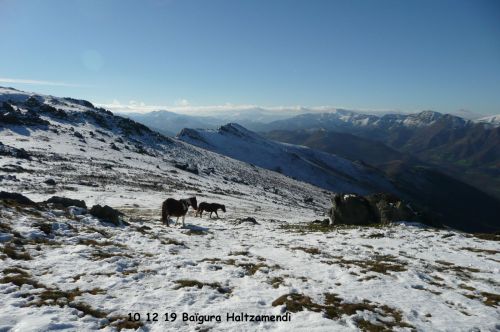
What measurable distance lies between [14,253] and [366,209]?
30.0 m

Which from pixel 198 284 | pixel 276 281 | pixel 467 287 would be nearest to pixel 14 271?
pixel 198 284

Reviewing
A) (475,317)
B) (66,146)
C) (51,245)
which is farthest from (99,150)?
(475,317)

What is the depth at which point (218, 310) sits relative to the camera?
10.6m

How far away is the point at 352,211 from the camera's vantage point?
3403 cm

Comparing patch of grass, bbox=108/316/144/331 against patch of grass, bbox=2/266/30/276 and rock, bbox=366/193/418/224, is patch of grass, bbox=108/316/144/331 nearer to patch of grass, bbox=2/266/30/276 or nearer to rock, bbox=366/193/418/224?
patch of grass, bbox=2/266/30/276

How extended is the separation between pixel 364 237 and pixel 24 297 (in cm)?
2167

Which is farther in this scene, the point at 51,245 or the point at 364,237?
the point at 364,237

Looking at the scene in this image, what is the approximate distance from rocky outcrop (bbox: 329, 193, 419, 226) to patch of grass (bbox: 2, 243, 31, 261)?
1071 inches

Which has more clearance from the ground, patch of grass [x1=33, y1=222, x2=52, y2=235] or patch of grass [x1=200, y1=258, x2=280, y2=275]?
patch of grass [x1=33, y1=222, x2=52, y2=235]

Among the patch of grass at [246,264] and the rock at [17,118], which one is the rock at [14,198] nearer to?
the patch of grass at [246,264]

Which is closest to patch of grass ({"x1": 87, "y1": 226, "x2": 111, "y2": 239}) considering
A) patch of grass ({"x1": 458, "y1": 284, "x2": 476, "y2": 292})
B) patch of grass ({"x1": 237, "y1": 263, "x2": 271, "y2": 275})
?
patch of grass ({"x1": 237, "y1": 263, "x2": 271, "y2": 275})

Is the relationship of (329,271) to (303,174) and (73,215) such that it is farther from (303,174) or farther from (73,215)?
(303,174)

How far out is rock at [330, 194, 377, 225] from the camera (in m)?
33.7

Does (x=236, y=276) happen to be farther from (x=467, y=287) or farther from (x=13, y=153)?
(x=13, y=153)
